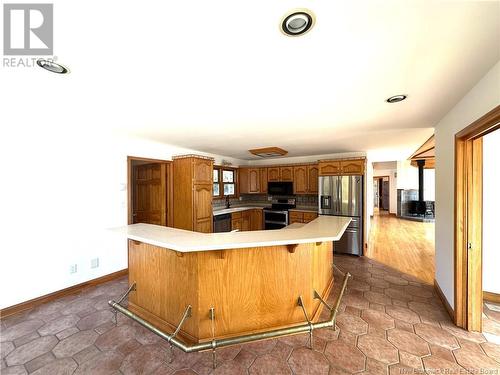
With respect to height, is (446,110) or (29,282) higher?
(446,110)

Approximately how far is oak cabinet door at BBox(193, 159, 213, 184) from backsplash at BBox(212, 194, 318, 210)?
1.30m

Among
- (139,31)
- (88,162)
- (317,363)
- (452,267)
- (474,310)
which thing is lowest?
(317,363)

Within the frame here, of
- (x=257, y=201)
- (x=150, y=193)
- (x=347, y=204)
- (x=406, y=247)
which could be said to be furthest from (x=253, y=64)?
(x=406, y=247)

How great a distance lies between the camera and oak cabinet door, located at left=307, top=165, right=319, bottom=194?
208 inches

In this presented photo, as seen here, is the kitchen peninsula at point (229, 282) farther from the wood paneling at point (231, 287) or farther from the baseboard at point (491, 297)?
the baseboard at point (491, 297)

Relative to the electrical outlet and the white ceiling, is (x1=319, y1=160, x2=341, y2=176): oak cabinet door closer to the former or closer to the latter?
the white ceiling

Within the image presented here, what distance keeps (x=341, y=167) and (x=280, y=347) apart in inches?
147

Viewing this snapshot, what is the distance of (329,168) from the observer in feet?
15.6

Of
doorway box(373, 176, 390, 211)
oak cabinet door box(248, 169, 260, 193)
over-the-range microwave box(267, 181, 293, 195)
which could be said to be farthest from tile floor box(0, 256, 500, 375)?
doorway box(373, 176, 390, 211)

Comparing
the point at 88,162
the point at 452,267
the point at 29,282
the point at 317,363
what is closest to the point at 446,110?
the point at 452,267

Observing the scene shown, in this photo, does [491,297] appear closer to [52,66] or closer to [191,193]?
[191,193]

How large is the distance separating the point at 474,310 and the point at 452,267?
40cm

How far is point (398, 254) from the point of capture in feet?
14.7

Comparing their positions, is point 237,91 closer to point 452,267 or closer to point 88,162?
point 88,162
